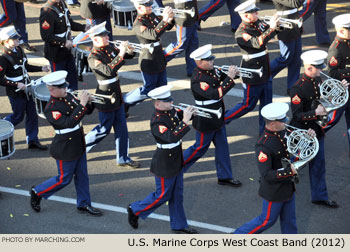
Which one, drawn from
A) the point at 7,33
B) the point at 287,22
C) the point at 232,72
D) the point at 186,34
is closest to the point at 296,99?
the point at 232,72

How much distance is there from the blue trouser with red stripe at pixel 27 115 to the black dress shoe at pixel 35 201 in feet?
A: 5.57

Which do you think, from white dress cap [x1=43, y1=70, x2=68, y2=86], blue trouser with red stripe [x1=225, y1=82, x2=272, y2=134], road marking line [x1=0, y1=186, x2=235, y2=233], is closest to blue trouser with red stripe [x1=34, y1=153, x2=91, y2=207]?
road marking line [x1=0, y1=186, x2=235, y2=233]

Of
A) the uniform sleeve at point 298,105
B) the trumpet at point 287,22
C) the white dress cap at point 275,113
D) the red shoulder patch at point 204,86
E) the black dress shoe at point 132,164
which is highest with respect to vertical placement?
the trumpet at point 287,22

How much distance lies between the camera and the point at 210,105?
384 inches

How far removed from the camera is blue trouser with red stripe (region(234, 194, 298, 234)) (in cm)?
834

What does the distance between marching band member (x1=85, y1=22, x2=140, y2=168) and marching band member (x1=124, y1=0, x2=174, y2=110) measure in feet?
2.55

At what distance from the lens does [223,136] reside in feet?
32.7

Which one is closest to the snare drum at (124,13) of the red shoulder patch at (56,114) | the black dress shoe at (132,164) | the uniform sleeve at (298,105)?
the black dress shoe at (132,164)

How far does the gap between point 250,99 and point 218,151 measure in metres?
1.30

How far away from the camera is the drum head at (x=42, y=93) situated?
10.4 m

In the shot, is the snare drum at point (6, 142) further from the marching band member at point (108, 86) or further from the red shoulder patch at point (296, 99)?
the red shoulder patch at point (296, 99)

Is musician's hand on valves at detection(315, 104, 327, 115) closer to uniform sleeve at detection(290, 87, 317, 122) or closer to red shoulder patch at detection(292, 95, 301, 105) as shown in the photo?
uniform sleeve at detection(290, 87, 317, 122)

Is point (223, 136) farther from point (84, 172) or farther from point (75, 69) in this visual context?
point (75, 69)

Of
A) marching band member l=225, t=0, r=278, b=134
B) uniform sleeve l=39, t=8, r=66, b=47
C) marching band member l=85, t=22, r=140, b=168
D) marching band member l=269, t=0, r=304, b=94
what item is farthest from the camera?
marching band member l=269, t=0, r=304, b=94
